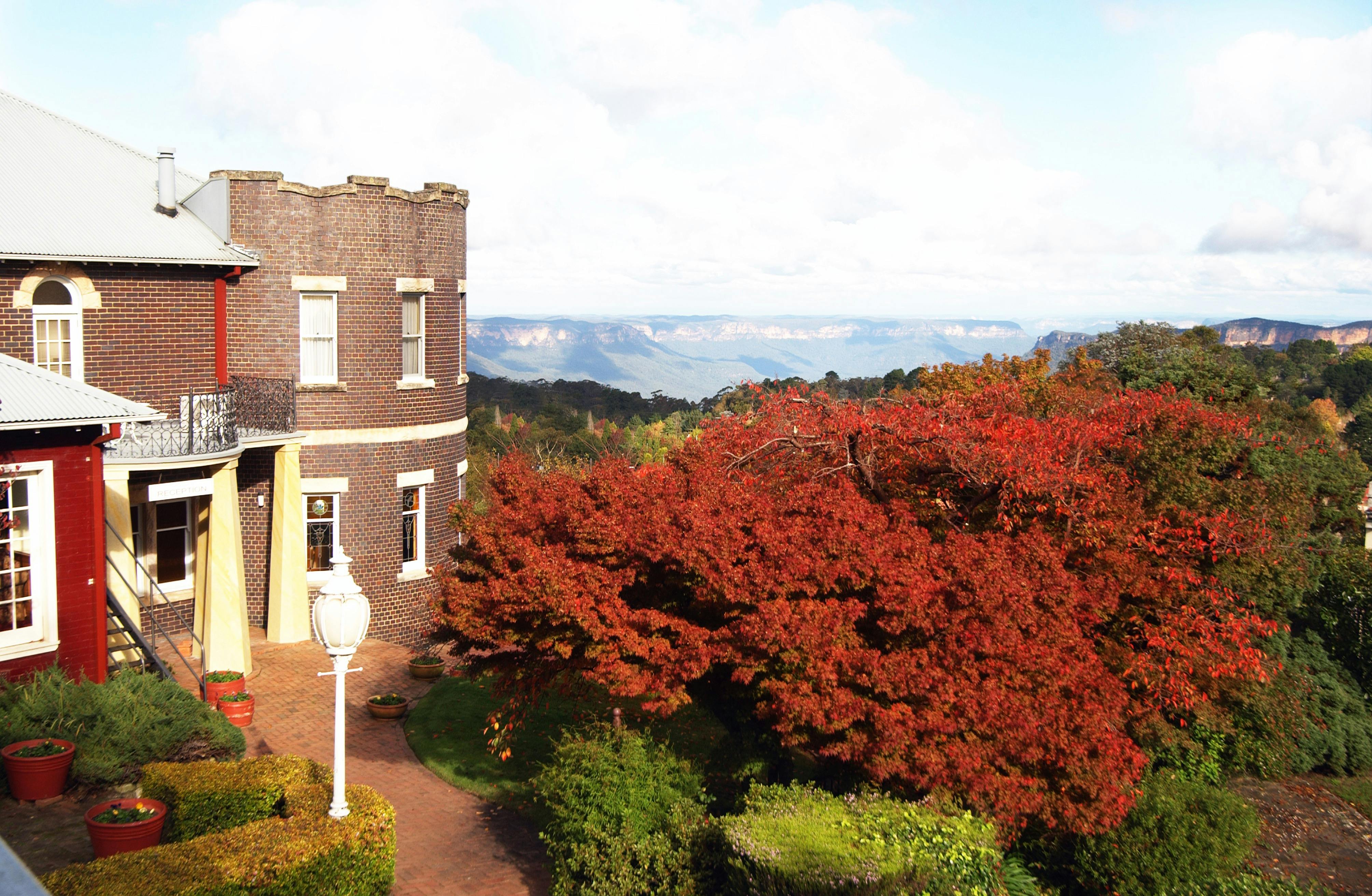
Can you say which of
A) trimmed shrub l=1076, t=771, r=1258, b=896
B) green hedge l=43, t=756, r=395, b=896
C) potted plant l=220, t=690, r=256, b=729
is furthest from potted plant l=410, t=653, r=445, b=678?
trimmed shrub l=1076, t=771, r=1258, b=896

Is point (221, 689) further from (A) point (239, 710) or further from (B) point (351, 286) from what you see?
(B) point (351, 286)

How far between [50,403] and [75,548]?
2.03m

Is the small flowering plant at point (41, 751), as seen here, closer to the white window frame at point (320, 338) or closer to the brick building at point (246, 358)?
the brick building at point (246, 358)

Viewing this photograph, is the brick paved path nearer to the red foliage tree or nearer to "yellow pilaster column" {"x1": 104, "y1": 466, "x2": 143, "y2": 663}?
the red foliage tree

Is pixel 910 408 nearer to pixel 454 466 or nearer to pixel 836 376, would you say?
pixel 454 466

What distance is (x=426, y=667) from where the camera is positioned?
20.4 meters

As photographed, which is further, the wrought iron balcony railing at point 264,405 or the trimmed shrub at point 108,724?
the wrought iron balcony railing at point 264,405

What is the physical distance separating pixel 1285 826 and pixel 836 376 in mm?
65979

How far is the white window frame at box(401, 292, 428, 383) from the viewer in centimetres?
2297

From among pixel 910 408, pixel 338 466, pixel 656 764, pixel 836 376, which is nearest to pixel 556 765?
pixel 656 764

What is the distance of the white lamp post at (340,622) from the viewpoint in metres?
10.0

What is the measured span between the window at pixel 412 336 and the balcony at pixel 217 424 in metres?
2.54

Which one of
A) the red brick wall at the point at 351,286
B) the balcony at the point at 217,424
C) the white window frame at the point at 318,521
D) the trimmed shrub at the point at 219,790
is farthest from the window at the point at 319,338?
the trimmed shrub at the point at 219,790

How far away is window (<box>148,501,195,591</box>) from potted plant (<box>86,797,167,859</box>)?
36.2ft
